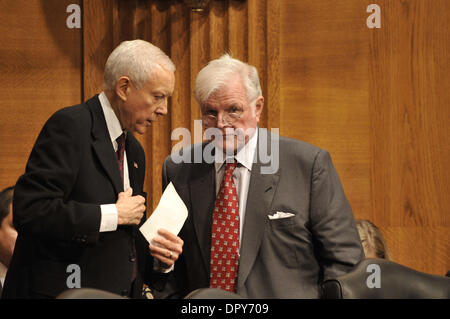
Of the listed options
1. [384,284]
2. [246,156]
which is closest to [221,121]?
[246,156]

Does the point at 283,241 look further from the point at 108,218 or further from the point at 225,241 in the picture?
the point at 108,218

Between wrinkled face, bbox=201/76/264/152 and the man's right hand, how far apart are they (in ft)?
1.63

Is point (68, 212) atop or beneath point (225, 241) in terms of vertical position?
atop

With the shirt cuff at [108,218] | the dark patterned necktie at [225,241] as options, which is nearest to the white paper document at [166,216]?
the shirt cuff at [108,218]

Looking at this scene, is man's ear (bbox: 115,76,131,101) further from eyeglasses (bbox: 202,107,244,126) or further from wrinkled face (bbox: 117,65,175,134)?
eyeglasses (bbox: 202,107,244,126)

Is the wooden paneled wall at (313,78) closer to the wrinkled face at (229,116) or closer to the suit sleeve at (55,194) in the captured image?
the wrinkled face at (229,116)

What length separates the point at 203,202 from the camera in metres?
2.34

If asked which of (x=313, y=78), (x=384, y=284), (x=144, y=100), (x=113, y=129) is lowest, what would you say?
(x=384, y=284)

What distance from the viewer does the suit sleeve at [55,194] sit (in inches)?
73.3

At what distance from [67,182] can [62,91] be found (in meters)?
1.63

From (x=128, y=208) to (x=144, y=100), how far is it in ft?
1.49

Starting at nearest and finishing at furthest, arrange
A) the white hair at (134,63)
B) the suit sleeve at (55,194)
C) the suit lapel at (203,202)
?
the suit sleeve at (55,194) → the white hair at (134,63) → the suit lapel at (203,202)

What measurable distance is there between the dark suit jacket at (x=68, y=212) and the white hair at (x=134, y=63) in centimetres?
16

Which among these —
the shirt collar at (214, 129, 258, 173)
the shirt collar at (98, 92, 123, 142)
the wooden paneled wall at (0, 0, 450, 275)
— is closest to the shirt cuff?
the shirt collar at (98, 92, 123, 142)
